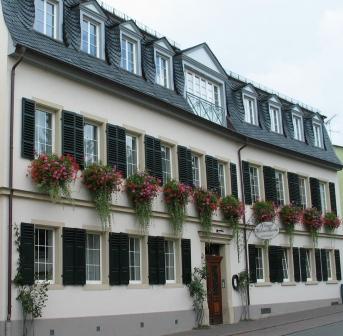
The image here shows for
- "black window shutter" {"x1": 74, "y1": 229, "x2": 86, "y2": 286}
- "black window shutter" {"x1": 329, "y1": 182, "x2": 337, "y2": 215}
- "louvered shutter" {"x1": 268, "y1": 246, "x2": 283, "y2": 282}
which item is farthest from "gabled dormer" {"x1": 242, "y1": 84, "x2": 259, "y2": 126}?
"black window shutter" {"x1": 74, "y1": 229, "x2": 86, "y2": 286}

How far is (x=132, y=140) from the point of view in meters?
19.7

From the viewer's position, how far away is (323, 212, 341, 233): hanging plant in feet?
101

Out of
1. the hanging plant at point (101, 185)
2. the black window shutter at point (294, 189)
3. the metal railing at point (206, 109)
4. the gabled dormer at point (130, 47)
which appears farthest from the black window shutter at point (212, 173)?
the black window shutter at point (294, 189)

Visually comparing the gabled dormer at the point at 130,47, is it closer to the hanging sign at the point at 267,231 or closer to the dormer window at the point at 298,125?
the hanging sign at the point at 267,231

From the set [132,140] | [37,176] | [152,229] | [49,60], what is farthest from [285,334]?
[49,60]

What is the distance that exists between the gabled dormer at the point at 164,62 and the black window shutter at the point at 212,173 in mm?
Answer: 2989

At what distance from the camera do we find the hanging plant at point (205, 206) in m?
21.5

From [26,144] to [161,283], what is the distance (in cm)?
636

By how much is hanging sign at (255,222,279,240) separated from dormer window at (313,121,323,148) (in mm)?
11793

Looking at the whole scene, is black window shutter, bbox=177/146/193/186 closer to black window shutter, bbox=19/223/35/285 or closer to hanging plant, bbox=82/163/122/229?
hanging plant, bbox=82/163/122/229

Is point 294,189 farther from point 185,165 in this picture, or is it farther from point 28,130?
point 28,130

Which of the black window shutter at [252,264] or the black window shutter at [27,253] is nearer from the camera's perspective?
the black window shutter at [27,253]

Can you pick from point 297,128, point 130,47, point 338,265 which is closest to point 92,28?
point 130,47

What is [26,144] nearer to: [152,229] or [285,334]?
[152,229]
